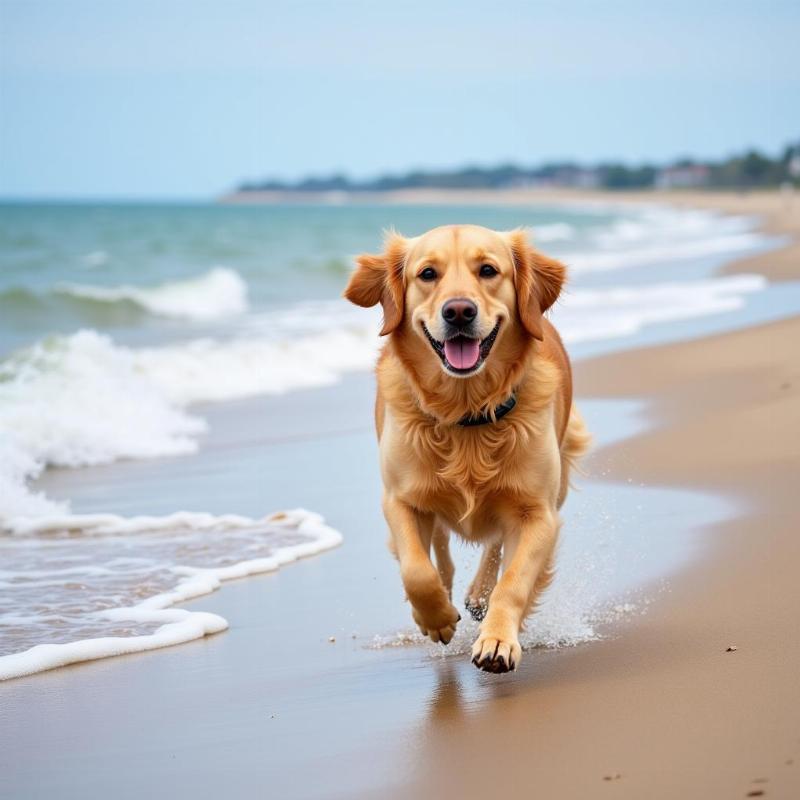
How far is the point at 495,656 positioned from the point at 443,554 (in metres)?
1.29

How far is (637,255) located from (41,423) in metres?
24.5

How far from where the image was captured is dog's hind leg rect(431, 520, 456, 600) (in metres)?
5.40

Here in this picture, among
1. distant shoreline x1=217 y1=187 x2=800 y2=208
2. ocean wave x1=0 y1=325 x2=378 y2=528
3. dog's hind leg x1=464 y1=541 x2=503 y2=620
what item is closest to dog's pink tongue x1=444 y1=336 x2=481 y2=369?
dog's hind leg x1=464 y1=541 x2=503 y2=620

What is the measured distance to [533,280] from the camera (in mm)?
4965

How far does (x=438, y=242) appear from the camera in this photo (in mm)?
4812

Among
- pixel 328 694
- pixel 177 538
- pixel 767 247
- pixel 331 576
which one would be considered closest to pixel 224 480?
pixel 177 538

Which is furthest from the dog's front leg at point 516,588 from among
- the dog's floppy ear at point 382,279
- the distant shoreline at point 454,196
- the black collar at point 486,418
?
the distant shoreline at point 454,196

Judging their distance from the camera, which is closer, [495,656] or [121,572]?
[495,656]

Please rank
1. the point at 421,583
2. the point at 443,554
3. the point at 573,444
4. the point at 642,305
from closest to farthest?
the point at 421,583 < the point at 443,554 < the point at 573,444 < the point at 642,305

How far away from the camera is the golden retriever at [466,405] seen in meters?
4.59

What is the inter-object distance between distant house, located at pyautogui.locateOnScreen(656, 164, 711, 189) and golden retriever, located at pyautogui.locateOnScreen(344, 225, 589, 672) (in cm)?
15600

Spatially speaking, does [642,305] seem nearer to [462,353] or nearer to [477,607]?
[477,607]

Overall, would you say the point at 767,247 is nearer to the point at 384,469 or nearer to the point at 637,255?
the point at 637,255

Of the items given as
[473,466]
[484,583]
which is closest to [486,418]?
[473,466]
